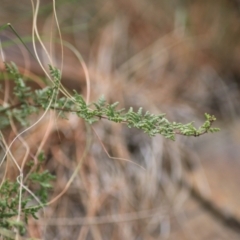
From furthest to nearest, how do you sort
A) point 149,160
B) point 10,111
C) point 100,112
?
point 149,160 → point 10,111 → point 100,112

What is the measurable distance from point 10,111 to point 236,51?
1286 mm

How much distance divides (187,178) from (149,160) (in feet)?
0.40

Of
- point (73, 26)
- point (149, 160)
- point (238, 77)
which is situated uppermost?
point (73, 26)

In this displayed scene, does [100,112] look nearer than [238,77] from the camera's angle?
Yes

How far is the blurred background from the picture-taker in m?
1.17

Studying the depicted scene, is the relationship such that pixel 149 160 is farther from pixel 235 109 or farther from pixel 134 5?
pixel 134 5

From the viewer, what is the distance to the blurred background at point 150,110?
1.17 m

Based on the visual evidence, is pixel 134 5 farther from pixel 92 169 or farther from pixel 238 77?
pixel 92 169

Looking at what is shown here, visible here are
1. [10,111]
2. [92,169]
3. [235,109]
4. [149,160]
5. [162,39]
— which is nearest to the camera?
[10,111]

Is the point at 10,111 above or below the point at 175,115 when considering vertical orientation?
below

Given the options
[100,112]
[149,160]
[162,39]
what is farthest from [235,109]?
[100,112]

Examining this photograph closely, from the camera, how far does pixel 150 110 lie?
1.51 metres

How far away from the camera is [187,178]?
4.60 feet

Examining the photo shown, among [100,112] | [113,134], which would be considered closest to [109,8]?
[113,134]
